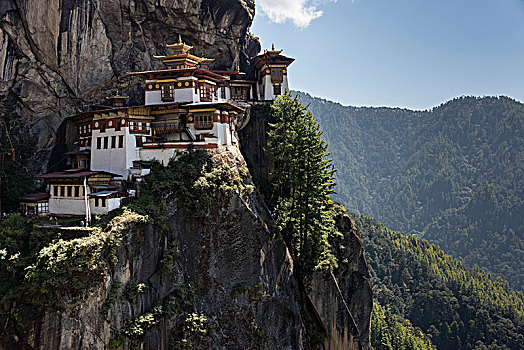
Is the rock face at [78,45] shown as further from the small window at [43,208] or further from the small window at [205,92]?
the small window at [205,92]

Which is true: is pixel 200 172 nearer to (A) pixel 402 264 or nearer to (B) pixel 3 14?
(B) pixel 3 14

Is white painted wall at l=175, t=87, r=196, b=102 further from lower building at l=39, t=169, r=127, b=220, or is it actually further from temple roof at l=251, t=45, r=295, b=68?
temple roof at l=251, t=45, r=295, b=68

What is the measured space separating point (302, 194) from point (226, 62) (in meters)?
25.7

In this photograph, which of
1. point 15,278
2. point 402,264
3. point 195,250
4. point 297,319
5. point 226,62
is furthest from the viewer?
point 402,264

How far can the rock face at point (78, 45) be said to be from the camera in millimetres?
37062

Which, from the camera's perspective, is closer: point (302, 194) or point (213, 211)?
point (213, 211)

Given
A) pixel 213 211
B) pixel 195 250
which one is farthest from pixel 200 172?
pixel 195 250

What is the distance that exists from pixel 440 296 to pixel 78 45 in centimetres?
11637

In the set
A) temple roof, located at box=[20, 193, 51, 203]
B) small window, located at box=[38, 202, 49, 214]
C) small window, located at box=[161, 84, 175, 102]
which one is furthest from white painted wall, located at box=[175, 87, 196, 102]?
small window, located at box=[38, 202, 49, 214]

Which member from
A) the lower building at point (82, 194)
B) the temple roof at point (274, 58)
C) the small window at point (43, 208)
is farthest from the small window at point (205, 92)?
the small window at point (43, 208)

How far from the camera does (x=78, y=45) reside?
40.3 m

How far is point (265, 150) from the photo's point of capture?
4362cm

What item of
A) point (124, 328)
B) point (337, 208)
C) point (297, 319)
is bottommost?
point (297, 319)

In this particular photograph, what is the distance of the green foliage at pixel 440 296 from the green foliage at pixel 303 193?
86.0 m
